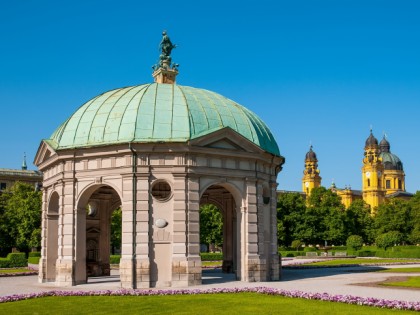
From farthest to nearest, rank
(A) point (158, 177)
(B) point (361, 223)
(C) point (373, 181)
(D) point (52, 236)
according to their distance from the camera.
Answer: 1. (C) point (373, 181)
2. (B) point (361, 223)
3. (D) point (52, 236)
4. (A) point (158, 177)

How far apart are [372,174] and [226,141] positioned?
6195 inches

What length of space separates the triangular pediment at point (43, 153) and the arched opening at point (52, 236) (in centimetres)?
279

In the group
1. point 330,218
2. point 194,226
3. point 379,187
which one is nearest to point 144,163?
point 194,226

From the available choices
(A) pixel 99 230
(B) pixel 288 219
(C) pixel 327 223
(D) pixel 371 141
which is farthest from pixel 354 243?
(D) pixel 371 141

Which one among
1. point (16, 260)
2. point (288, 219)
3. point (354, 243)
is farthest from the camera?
point (288, 219)

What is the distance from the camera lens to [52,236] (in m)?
41.9

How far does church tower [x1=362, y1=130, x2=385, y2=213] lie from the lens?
185 meters

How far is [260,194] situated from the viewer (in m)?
39.8

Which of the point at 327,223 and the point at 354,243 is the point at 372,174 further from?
the point at 354,243

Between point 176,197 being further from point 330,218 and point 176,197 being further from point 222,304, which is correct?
point 330,218

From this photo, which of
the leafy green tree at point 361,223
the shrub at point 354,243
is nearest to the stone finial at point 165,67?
the shrub at point 354,243

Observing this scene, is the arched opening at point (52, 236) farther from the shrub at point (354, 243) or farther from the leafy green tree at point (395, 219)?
the leafy green tree at point (395, 219)

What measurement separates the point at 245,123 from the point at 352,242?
7166cm

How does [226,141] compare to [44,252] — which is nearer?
[226,141]
